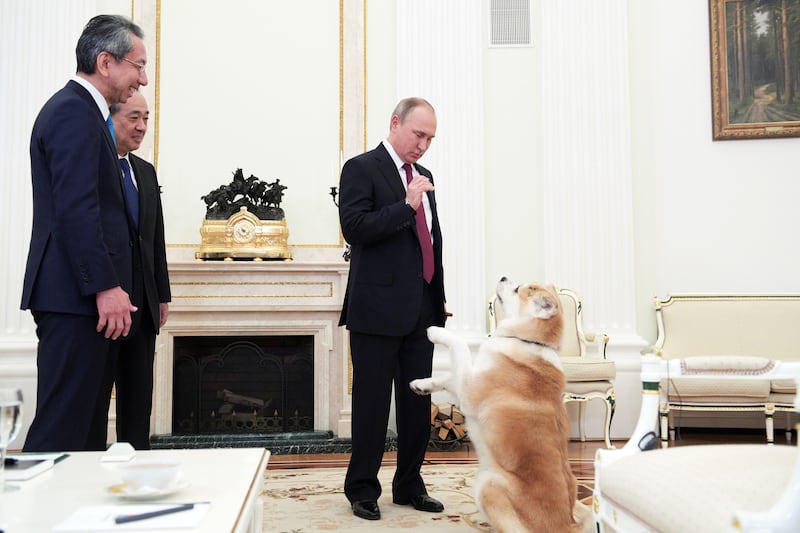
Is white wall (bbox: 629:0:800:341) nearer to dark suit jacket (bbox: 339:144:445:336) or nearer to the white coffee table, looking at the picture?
dark suit jacket (bbox: 339:144:445:336)

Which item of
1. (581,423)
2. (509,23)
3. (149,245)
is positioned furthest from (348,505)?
(509,23)

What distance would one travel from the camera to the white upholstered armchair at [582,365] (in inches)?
179

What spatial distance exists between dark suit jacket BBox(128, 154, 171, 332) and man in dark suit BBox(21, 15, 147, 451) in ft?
0.99

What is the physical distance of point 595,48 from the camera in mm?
5285

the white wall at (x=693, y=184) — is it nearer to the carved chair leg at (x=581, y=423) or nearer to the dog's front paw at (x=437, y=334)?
the carved chair leg at (x=581, y=423)

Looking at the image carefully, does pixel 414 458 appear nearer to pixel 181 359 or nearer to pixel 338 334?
pixel 338 334

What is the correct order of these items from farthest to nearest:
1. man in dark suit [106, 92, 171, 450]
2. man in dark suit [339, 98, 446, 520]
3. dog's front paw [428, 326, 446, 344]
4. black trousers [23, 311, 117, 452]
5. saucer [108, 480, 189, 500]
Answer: man in dark suit [339, 98, 446, 520] → dog's front paw [428, 326, 446, 344] → man in dark suit [106, 92, 171, 450] → black trousers [23, 311, 117, 452] → saucer [108, 480, 189, 500]

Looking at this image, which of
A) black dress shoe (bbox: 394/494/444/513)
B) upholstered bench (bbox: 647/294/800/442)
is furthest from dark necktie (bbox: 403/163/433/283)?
upholstered bench (bbox: 647/294/800/442)

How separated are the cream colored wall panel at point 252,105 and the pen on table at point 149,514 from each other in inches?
161

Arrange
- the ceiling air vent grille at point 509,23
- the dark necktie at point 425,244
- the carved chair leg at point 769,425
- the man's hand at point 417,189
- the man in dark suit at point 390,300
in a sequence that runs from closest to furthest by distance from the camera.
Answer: the man's hand at point 417,189, the man in dark suit at point 390,300, the dark necktie at point 425,244, the carved chair leg at point 769,425, the ceiling air vent grille at point 509,23

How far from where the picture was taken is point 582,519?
7.41ft

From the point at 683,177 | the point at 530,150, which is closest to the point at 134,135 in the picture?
the point at 530,150

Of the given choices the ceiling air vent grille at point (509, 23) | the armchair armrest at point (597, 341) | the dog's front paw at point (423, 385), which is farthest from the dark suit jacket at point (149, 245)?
the ceiling air vent grille at point (509, 23)

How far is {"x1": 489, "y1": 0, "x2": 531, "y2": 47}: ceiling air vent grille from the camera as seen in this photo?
5363 millimetres
